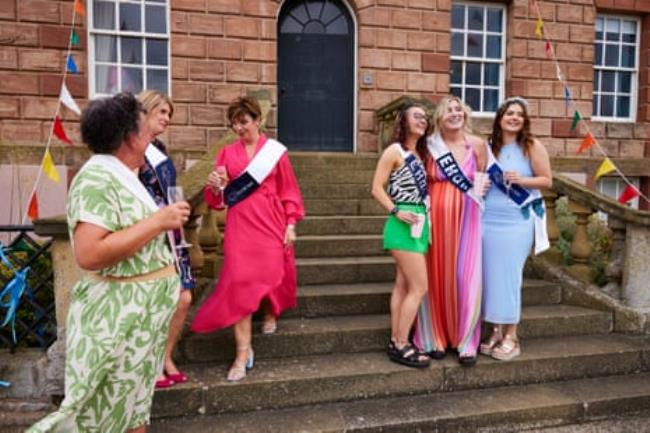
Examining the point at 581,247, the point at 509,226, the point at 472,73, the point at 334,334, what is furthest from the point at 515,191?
the point at 472,73

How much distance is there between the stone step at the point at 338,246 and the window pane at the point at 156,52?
475 cm

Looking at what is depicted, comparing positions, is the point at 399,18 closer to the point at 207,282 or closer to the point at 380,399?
the point at 207,282

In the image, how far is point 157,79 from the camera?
8109 millimetres

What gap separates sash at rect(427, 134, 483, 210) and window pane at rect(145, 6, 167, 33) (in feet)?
20.1

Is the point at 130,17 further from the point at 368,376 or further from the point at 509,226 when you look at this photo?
the point at 368,376

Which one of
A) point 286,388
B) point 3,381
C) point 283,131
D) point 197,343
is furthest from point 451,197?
point 283,131

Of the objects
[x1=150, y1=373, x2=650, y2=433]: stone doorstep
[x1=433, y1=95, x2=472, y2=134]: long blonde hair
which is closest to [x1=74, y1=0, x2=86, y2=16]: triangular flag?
[x1=433, y1=95, x2=472, y2=134]: long blonde hair

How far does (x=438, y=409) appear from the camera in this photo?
3.22m

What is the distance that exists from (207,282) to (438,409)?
79.7 inches

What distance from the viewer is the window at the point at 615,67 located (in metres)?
9.90

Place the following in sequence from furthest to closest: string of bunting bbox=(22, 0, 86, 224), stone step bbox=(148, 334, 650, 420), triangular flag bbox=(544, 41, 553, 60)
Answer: triangular flag bbox=(544, 41, 553, 60)
string of bunting bbox=(22, 0, 86, 224)
stone step bbox=(148, 334, 650, 420)

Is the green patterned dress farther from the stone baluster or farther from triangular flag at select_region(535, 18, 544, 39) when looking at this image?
triangular flag at select_region(535, 18, 544, 39)

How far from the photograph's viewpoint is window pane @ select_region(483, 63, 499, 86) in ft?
31.2

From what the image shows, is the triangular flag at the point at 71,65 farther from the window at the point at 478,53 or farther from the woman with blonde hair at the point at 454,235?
the window at the point at 478,53
